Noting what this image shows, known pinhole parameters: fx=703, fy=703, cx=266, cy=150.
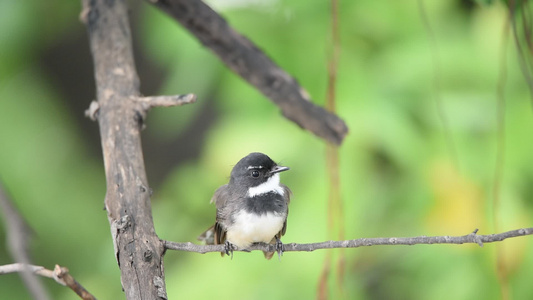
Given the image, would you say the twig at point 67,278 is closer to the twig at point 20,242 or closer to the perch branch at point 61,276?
the perch branch at point 61,276

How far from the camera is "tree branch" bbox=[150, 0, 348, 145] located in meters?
2.64

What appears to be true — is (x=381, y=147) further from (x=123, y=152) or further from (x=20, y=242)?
(x=20, y=242)

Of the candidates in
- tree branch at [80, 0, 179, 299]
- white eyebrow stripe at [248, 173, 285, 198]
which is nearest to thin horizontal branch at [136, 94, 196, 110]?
tree branch at [80, 0, 179, 299]

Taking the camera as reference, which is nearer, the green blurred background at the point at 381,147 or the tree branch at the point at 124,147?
the tree branch at the point at 124,147

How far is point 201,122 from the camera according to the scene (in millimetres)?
4938

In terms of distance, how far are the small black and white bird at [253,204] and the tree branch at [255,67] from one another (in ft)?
1.05

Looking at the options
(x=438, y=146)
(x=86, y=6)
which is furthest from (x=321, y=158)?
(x=86, y=6)

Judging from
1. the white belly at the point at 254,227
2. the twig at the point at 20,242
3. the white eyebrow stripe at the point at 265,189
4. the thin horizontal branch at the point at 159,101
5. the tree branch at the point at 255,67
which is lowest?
the twig at the point at 20,242

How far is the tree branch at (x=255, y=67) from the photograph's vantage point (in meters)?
2.64

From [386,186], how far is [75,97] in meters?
2.57

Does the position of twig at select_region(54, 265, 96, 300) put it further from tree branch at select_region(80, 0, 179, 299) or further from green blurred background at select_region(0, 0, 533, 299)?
green blurred background at select_region(0, 0, 533, 299)

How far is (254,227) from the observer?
2541mm

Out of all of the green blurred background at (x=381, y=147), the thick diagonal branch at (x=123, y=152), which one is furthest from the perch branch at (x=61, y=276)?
the green blurred background at (x=381, y=147)

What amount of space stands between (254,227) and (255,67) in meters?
0.65
